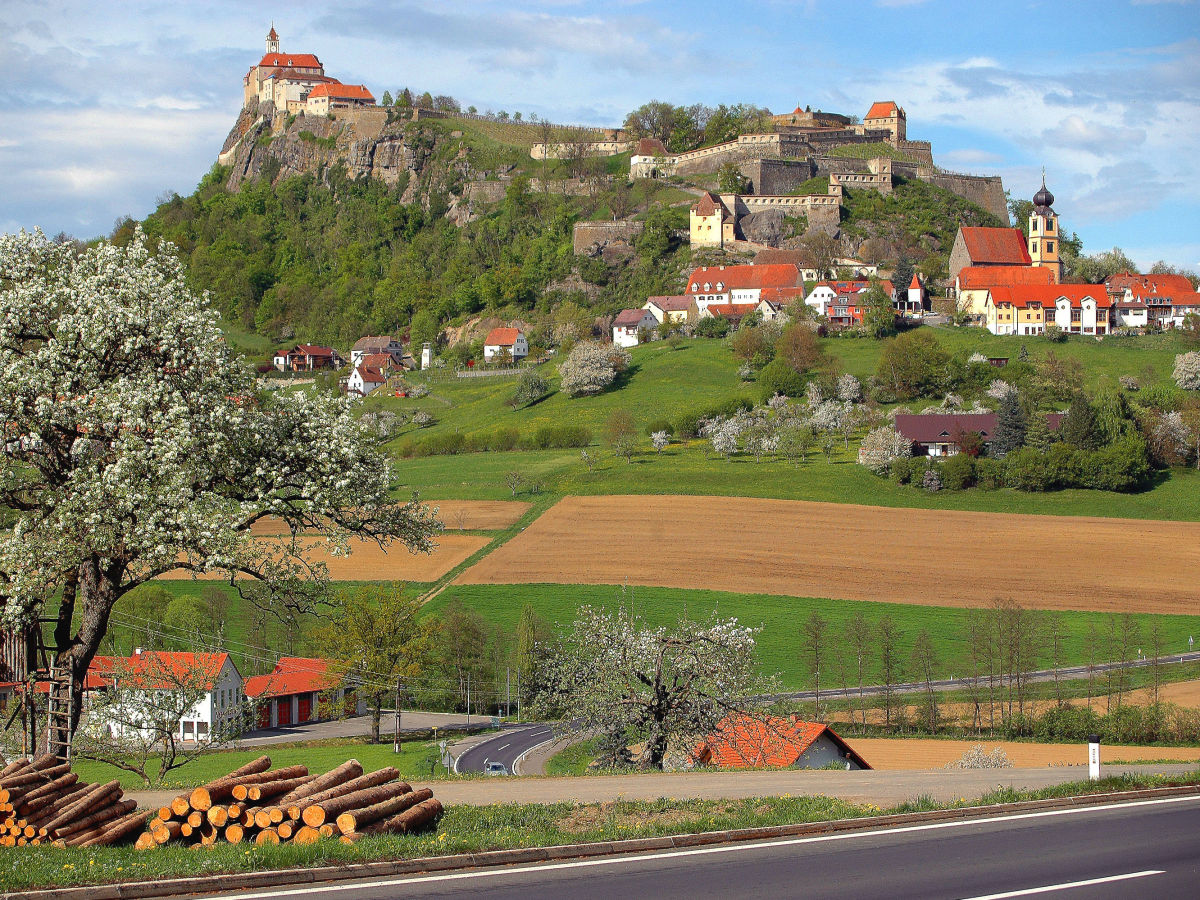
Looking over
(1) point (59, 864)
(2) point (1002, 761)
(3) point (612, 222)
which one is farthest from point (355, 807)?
(3) point (612, 222)

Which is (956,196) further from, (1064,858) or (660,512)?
(1064,858)

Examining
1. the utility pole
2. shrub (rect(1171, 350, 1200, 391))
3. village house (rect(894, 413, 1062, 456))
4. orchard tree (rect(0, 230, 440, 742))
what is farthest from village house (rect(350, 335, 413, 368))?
orchard tree (rect(0, 230, 440, 742))

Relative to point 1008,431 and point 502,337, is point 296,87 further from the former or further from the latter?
point 1008,431

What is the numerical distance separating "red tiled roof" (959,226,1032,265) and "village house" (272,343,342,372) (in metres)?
74.1

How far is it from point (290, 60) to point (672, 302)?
97517 millimetres

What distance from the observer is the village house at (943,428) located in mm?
82125

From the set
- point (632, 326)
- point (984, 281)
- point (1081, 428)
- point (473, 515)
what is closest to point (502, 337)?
point (632, 326)

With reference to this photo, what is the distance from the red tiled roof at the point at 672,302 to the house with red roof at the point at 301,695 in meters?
74.0

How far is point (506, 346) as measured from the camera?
430 ft

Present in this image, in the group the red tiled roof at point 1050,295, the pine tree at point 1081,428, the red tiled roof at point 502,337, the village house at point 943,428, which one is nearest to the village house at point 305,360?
the red tiled roof at point 502,337

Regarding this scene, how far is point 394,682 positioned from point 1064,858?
4077cm

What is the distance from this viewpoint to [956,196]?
153m

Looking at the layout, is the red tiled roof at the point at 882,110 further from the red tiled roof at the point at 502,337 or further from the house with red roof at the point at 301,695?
the house with red roof at the point at 301,695

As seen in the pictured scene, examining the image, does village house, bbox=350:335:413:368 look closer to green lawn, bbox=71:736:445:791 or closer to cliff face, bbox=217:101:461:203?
cliff face, bbox=217:101:461:203
